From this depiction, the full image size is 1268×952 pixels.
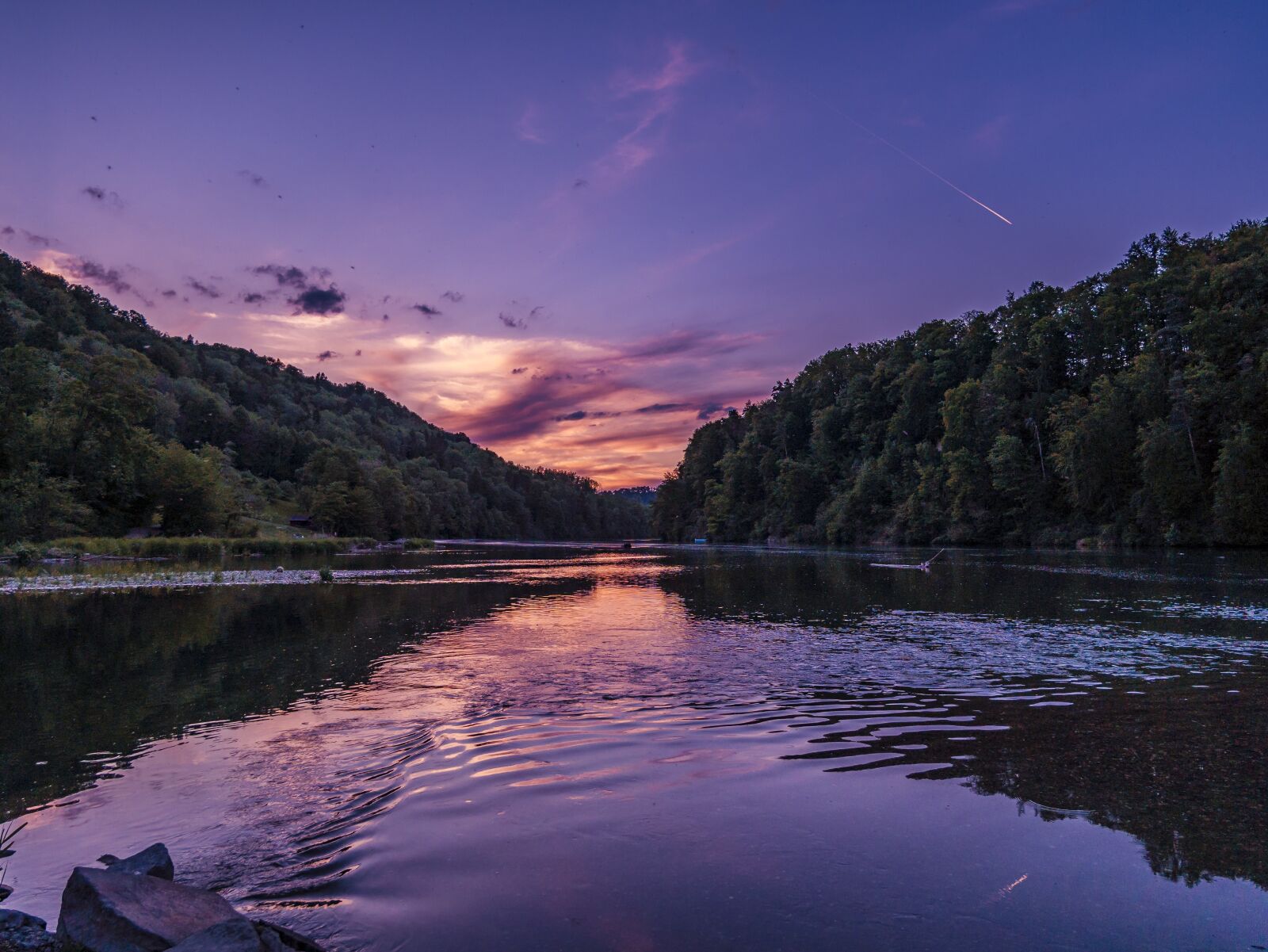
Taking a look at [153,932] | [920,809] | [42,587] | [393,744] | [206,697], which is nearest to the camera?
[153,932]

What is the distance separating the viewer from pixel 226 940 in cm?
400

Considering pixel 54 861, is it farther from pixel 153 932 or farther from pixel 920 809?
pixel 920 809

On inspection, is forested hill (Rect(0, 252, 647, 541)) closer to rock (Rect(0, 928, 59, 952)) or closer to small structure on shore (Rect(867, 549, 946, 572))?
rock (Rect(0, 928, 59, 952))

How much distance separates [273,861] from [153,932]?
2139 mm

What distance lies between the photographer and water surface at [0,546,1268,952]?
5.28m

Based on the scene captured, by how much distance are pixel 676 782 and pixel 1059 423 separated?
87.7 metres

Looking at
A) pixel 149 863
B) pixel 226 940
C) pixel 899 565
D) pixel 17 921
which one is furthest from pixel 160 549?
pixel 226 940

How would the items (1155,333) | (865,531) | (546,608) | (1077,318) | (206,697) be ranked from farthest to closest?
1. (865,531)
2. (1077,318)
3. (1155,333)
4. (546,608)
5. (206,697)

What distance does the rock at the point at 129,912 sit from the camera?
4.19 meters

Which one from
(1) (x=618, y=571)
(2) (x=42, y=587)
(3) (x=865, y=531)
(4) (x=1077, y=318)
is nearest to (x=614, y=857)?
(2) (x=42, y=587)

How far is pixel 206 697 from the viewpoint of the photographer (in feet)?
42.5

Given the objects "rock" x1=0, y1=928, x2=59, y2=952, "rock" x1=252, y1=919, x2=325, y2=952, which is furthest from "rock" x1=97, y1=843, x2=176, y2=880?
"rock" x1=252, y1=919, x2=325, y2=952

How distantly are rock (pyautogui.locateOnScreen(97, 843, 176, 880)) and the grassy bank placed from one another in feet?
181

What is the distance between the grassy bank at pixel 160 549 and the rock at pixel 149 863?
55021mm
